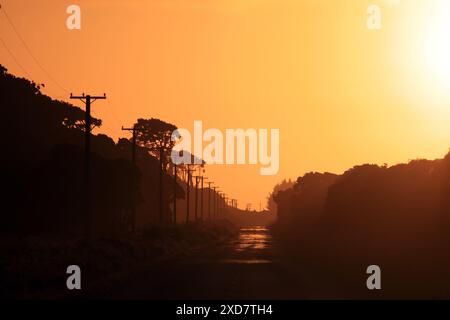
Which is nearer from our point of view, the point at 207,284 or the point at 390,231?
the point at 207,284

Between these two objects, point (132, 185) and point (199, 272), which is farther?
point (132, 185)

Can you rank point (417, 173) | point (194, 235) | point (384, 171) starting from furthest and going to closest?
point (194, 235), point (384, 171), point (417, 173)

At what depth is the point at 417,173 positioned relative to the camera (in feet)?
188

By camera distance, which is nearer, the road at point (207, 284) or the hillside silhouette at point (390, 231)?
the road at point (207, 284)

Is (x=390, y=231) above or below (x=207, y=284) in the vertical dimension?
above

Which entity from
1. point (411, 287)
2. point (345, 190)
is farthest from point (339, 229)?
point (411, 287)

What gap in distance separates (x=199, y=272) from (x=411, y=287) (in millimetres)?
11935

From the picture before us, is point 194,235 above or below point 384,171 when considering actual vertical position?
below

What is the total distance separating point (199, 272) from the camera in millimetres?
37594

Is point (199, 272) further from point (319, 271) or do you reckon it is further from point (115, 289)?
point (115, 289)

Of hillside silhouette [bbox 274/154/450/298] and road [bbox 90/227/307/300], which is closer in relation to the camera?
road [bbox 90/227/307/300]
